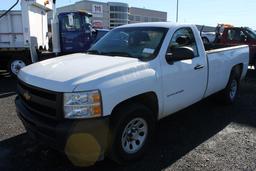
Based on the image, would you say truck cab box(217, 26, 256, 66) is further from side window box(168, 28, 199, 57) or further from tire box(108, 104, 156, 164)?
tire box(108, 104, 156, 164)

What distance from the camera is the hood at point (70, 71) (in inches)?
128

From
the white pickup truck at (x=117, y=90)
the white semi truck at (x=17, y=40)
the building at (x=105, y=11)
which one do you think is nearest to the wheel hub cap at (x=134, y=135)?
the white pickup truck at (x=117, y=90)

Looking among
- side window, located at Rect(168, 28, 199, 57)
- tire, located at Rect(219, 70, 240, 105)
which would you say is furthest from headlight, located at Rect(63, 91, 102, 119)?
tire, located at Rect(219, 70, 240, 105)

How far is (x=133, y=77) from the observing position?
11.8 ft

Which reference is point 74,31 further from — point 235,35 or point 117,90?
point 117,90

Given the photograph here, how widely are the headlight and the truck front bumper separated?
2.7 inches

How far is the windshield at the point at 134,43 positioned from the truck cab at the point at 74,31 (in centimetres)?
821

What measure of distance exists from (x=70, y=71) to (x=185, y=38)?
2.41 m

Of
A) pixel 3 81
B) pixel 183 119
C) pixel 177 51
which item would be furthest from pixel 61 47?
pixel 177 51

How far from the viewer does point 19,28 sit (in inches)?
420

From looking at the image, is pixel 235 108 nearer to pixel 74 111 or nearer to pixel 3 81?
pixel 74 111

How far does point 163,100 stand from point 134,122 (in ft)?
2.02

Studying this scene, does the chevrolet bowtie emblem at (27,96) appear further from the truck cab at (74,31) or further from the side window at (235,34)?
the side window at (235,34)

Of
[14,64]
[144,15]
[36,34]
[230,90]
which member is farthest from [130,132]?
[144,15]
